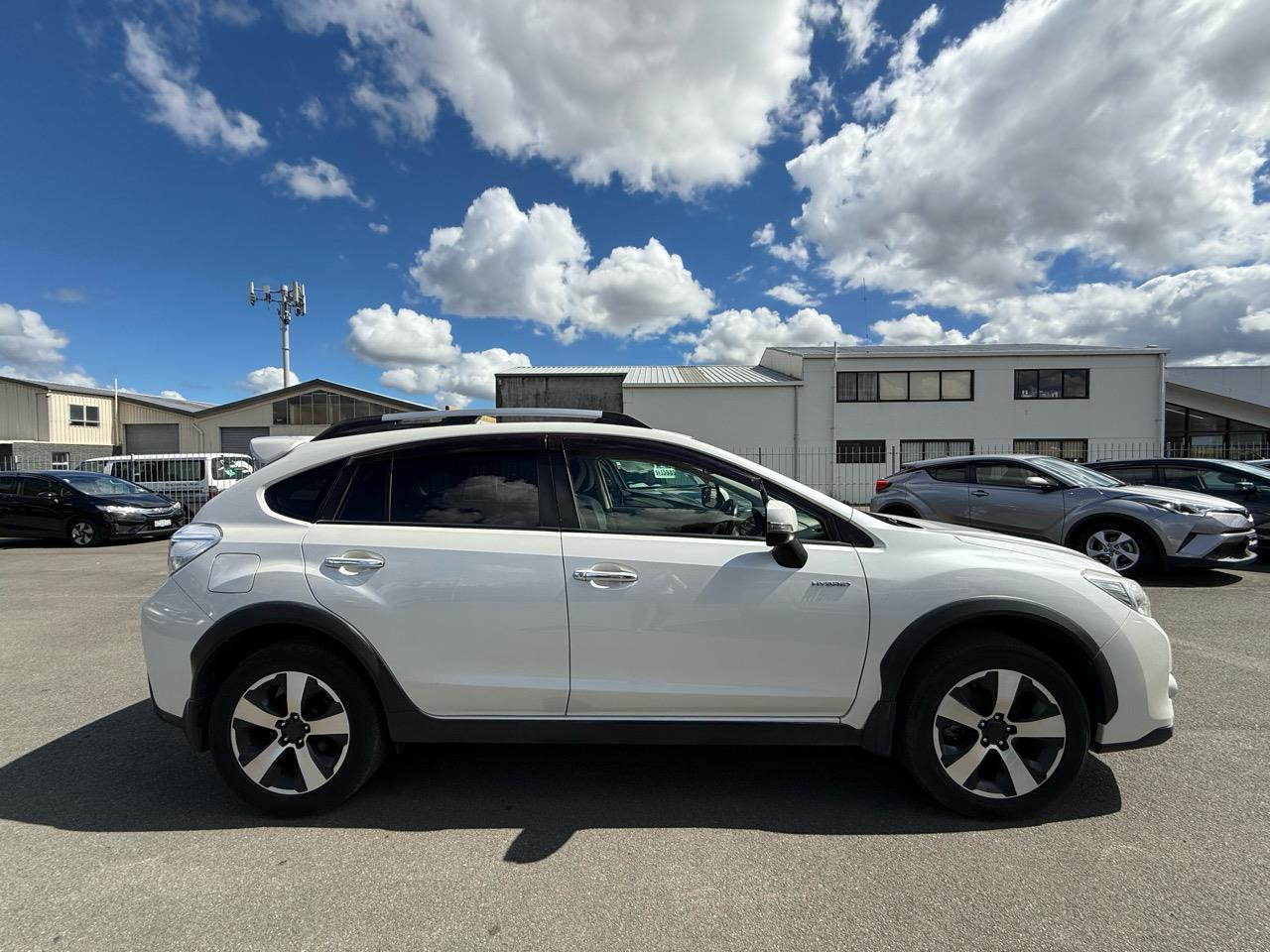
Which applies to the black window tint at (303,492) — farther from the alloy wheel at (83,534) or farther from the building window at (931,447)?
the building window at (931,447)

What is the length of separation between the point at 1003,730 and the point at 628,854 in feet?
5.33

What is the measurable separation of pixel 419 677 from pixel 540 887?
0.94m

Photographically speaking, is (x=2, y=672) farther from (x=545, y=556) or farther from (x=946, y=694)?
(x=946, y=694)

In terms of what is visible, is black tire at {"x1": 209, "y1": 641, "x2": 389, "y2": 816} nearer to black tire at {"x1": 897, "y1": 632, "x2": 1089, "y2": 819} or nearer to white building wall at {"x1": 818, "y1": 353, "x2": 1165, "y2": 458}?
black tire at {"x1": 897, "y1": 632, "x2": 1089, "y2": 819}

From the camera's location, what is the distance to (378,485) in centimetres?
280

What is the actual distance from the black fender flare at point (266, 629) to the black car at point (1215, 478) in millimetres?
9888

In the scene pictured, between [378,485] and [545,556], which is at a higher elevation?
[378,485]

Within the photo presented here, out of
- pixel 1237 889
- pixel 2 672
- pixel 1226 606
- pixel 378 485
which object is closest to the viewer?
pixel 1237 889

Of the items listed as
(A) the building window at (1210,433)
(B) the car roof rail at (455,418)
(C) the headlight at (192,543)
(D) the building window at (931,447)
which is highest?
(A) the building window at (1210,433)

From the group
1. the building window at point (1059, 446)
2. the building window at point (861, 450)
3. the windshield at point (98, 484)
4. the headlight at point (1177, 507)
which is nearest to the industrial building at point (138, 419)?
the windshield at point (98, 484)

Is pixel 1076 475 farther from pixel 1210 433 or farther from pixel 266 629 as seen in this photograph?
pixel 1210 433

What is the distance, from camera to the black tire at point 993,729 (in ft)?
8.25

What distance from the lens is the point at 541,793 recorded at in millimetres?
2787

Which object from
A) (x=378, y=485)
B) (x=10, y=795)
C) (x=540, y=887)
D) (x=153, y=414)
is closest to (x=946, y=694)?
(x=540, y=887)
